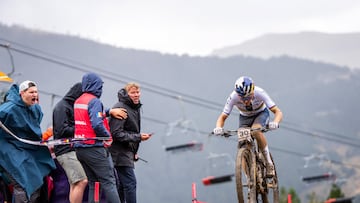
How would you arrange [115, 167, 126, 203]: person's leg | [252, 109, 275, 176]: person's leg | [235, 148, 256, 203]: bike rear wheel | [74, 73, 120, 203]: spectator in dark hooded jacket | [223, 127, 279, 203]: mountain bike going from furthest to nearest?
1. [252, 109, 275, 176]: person's leg
2. [115, 167, 126, 203]: person's leg
3. [223, 127, 279, 203]: mountain bike
4. [235, 148, 256, 203]: bike rear wheel
5. [74, 73, 120, 203]: spectator in dark hooded jacket

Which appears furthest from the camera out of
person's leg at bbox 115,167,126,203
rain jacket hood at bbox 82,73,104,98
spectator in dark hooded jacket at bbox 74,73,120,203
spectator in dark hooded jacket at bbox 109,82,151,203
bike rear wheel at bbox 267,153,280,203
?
bike rear wheel at bbox 267,153,280,203

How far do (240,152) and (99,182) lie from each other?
2.31m

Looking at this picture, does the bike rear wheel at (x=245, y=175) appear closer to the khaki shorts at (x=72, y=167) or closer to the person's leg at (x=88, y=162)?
the person's leg at (x=88, y=162)

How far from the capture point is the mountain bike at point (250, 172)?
1027 centimetres

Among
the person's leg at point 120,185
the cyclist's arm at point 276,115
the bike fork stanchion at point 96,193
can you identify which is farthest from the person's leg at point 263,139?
the bike fork stanchion at point 96,193

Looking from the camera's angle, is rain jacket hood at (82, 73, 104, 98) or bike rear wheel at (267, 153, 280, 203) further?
bike rear wheel at (267, 153, 280, 203)

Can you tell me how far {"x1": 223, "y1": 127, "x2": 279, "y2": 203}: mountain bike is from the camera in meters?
10.3

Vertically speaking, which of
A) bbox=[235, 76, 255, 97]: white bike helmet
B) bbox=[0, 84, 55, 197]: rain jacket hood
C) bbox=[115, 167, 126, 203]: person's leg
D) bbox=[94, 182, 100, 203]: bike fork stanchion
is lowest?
bbox=[94, 182, 100, 203]: bike fork stanchion

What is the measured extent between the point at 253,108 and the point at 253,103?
0.12 metres

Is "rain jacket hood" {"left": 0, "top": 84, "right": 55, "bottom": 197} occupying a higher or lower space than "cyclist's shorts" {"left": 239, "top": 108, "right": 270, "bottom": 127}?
lower

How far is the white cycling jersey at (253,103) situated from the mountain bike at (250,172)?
0.56 m

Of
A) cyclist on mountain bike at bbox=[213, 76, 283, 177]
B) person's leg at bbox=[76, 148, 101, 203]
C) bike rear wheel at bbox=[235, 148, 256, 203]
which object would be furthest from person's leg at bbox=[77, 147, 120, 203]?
cyclist on mountain bike at bbox=[213, 76, 283, 177]

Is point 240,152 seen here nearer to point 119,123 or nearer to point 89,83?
point 119,123

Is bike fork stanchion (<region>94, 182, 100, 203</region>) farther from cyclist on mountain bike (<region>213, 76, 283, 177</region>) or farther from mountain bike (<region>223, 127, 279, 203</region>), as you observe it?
cyclist on mountain bike (<region>213, 76, 283, 177</region>)
